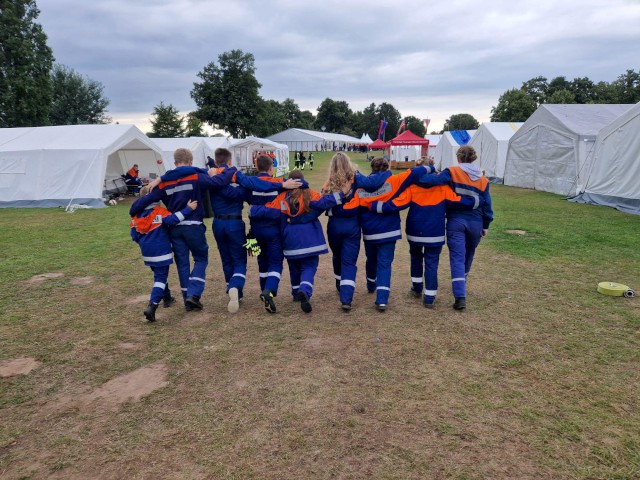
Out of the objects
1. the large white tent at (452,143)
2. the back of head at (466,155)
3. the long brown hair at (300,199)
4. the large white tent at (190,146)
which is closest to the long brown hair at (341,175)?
the long brown hair at (300,199)

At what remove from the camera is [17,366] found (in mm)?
3801

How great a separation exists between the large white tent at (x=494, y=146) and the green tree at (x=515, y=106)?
3167 centimetres

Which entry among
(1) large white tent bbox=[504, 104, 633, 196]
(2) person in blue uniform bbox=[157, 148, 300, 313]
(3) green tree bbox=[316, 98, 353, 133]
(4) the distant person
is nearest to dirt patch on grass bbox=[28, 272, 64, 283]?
(2) person in blue uniform bbox=[157, 148, 300, 313]

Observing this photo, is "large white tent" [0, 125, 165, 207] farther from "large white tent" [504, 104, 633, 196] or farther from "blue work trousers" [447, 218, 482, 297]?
"large white tent" [504, 104, 633, 196]

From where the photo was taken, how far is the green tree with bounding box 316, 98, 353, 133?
107 metres

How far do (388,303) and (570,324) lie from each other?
79.2 inches

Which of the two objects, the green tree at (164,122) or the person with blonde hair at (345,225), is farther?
the green tree at (164,122)

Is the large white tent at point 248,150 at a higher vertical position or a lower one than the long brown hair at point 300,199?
higher

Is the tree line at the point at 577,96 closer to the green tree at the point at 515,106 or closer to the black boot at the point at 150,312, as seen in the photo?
the green tree at the point at 515,106

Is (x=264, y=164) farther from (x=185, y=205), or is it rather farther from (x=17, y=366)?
(x=17, y=366)

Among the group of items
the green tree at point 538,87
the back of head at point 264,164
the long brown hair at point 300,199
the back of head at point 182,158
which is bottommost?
the long brown hair at point 300,199

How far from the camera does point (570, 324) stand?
4.46m

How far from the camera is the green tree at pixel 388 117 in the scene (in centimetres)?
10912

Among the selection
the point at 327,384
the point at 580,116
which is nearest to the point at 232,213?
the point at 327,384
